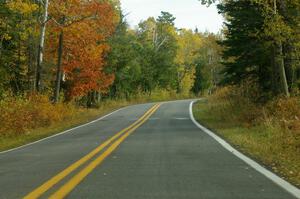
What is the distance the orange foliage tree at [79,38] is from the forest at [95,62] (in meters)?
0.06

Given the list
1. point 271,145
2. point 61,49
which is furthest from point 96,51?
point 271,145

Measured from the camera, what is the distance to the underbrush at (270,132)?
10831 millimetres

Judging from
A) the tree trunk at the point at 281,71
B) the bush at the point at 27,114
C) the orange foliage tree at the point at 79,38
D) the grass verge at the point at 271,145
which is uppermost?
the orange foliage tree at the point at 79,38

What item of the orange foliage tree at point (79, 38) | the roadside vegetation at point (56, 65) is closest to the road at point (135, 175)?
the roadside vegetation at point (56, 65)

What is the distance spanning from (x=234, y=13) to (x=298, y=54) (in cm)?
373

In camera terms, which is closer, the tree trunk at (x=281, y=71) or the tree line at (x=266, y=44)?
the tree line at (x=266, y=44)

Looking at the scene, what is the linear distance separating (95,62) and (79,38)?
11.4ft

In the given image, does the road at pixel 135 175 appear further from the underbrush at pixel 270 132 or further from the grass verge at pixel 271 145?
the underbrush at pixel 270 132

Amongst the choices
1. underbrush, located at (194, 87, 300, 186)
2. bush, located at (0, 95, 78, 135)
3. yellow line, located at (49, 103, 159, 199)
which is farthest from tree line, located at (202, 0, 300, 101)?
bush, located at (0, 95, 78, 135)

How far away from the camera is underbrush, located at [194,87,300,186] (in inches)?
426

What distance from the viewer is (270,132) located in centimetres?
1623

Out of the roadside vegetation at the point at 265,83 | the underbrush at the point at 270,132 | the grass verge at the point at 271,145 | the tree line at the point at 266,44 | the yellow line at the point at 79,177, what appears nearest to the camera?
the yellow line at the point at 79,177

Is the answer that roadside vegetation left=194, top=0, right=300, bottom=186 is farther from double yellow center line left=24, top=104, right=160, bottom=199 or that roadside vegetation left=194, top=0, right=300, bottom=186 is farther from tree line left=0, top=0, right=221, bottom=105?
tree line left=0, top=0, right=221, bottom=105

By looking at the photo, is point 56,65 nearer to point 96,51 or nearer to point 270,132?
point 96,51
